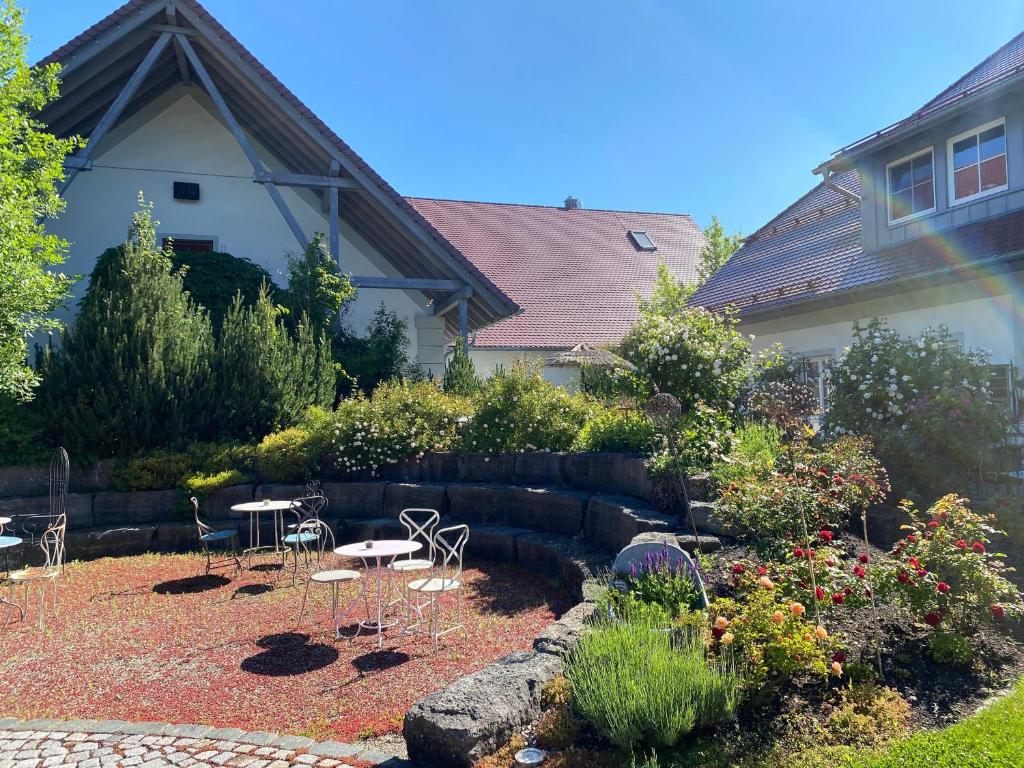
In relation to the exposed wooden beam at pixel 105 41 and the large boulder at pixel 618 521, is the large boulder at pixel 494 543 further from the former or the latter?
the exposed wooden beam at pixel 105 41

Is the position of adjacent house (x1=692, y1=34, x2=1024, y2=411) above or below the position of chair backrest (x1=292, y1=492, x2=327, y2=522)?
above

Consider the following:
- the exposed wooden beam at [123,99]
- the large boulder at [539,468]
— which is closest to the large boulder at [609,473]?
the large boulder at [539,468]

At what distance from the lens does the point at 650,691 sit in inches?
123

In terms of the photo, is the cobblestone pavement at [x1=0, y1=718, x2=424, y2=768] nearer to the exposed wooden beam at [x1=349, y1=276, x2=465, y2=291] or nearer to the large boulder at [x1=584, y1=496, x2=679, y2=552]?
the large boulder at [x1=584, y1=496, x2=679, y2=552]

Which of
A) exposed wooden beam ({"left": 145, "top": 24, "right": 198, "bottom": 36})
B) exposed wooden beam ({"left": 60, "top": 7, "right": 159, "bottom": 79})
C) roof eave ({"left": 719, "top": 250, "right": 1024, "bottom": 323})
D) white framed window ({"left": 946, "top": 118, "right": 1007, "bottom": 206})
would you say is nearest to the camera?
roof eave ({"left": 719, "top": 250, "right": 1024, "bottom": 323})

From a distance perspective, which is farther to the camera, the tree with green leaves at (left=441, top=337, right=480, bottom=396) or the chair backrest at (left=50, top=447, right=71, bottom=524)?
the tree with green leaves at (left=441, top=337, right=480, bottom=396)

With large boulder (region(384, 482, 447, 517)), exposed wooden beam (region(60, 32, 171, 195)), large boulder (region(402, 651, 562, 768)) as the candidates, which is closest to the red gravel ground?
large boulder (region(402, 651, 562, 768))

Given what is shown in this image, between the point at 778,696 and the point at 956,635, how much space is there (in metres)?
1.08

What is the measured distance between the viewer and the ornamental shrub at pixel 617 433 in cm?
743

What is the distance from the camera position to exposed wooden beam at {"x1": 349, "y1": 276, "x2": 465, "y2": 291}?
13.1 meters

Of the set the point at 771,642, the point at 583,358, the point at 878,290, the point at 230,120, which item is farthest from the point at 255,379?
the point at 878,290

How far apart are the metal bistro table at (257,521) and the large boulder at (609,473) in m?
3.09

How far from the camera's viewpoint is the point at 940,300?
9.45 metres

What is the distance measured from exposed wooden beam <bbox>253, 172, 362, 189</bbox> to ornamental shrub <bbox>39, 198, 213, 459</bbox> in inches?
117
